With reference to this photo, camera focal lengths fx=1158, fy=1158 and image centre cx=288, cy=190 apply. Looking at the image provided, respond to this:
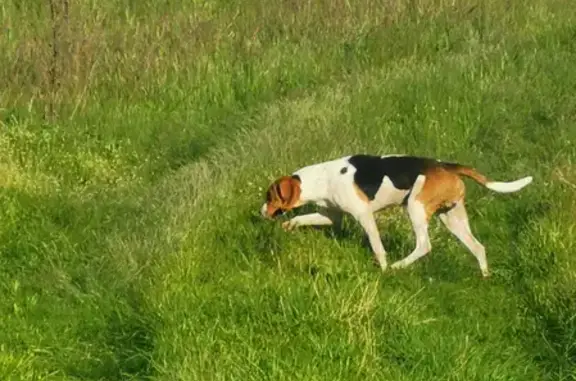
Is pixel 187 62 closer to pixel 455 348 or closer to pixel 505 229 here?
pixel 505 229

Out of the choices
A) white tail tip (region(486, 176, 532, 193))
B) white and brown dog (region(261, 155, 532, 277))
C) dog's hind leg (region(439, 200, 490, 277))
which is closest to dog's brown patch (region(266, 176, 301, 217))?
white and brown dog (region(261, 155, 532, 277))

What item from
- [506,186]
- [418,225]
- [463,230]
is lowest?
[463,230]

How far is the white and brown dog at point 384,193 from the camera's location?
6949 mm

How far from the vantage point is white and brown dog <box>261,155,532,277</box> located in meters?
6.95

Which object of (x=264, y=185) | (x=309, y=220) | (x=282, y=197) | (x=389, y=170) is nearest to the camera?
(x=389, y=170)

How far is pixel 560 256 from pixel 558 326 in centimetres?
73

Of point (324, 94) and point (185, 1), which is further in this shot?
point (185, 1)

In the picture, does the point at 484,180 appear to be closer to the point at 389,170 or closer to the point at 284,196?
the point at 389,170

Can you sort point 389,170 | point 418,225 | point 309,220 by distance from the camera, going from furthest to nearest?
point 309,220 < point 389,170 < point 418,225

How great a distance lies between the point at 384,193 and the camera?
7078 mm

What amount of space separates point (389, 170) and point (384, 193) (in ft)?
0.47

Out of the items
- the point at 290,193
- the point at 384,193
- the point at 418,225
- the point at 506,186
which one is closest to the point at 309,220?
the point at 290,193

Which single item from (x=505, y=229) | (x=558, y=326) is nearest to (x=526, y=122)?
(x=505, y=229)

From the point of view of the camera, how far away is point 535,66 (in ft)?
36.4
